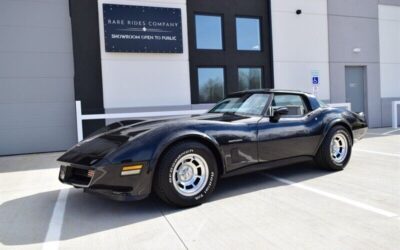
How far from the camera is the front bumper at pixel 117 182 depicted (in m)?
3.51

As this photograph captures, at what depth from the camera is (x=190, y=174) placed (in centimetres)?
402

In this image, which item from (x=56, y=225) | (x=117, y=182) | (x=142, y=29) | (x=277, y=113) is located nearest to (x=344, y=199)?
(x=277, y=113)

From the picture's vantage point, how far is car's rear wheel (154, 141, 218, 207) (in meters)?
3.74

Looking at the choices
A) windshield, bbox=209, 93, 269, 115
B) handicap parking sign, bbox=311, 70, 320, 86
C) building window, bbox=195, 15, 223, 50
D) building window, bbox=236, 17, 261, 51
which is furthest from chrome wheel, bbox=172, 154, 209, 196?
handicap parking sign, bbox=311, 70, 320, 86

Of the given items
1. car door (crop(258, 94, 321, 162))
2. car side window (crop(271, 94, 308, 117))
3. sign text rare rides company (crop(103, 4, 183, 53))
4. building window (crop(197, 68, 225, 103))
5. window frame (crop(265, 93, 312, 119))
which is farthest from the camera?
building window (crop(197, 68, 225, 103))

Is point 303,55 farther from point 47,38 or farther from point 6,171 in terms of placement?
point 6,171

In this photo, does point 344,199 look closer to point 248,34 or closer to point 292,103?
point 292,103

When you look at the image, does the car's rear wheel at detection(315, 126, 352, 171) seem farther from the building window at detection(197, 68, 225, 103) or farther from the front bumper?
the building window at detection(197, 68, 225, 103)

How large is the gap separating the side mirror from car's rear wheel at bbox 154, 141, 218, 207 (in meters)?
1.18

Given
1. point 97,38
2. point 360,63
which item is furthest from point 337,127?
point 360,63

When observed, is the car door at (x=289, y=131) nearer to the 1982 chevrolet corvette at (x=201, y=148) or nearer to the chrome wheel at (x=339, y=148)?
the 1982 chevrolet corvette at (x=201, y=148)

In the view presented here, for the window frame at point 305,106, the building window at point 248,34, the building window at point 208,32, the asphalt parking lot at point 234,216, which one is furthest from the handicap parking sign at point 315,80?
the asphalt parking lot at point 234,216

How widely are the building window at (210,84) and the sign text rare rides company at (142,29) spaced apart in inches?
46.7

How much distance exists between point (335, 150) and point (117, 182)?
3783 mm
